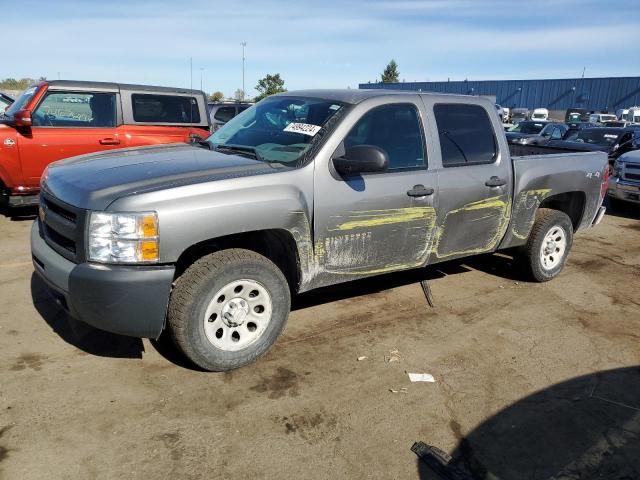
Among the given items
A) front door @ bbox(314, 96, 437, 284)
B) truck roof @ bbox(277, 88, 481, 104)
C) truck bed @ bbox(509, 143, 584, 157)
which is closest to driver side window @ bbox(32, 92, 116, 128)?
truck roof @ bbox(277, 88, 481, 104)

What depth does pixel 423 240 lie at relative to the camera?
4.27m

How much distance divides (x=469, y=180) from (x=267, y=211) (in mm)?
1938

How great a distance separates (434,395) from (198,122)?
647 centimetres

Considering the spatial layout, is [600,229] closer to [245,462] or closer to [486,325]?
[486,325]

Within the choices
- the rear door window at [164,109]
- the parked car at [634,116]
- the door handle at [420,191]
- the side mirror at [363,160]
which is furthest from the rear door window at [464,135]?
the parked car at [634,116]

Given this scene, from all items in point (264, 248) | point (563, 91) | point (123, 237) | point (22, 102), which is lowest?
point (264, 248)

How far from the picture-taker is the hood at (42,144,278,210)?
311 cm

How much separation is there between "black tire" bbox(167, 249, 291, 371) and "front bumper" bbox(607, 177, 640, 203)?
8720 millimetres

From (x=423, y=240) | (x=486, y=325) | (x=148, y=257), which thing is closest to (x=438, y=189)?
(x=423, y=240)

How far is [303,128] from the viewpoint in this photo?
3934 mm

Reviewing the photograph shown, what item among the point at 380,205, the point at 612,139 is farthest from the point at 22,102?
the point at 612,139

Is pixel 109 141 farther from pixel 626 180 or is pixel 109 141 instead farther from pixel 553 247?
pixel 626 180

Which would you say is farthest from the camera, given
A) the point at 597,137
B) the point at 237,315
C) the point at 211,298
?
the point at 597,137

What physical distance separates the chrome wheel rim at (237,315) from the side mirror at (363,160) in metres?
1.00
